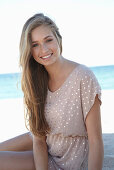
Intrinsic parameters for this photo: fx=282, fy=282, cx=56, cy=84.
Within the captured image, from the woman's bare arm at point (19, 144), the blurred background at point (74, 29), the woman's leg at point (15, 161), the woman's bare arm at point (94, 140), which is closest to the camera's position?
the woman's bare arm at point (94, 140)

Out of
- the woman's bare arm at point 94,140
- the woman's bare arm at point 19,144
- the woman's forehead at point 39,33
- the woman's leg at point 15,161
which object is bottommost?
the woman's bare arm at point 19,144

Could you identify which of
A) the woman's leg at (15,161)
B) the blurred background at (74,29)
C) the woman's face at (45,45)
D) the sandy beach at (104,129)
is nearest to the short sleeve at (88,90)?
the woman's face at (45,45)

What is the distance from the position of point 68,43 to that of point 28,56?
33318mm

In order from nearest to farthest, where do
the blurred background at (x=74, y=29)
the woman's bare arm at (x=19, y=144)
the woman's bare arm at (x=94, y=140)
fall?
1. the woman's bare arm at (x=94, y=140)
2. the woman's bare arm at (x=19, y=144)
3. the blurred background at (x=74, y=29)

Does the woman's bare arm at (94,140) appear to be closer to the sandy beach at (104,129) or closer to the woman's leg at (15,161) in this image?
the woman's leg at (15,161)

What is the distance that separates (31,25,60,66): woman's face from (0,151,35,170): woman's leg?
87 cm

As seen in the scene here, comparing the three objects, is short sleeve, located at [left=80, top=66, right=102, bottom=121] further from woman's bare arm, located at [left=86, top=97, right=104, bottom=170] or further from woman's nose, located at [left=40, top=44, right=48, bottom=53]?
woman's nose, located at [left=40, top=44, right=48, bottom=53]

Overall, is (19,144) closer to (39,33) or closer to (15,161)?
(15,161)

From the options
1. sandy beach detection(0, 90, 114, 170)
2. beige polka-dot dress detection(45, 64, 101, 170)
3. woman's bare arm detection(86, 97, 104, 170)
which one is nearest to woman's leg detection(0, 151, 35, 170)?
beige polka-dot dress detection(45, 64, 101, 170)

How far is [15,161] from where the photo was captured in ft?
8.15

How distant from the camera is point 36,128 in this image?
2.55 metres

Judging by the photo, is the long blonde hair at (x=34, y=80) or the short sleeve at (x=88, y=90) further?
the long blonde hair at (x=34, y=80)

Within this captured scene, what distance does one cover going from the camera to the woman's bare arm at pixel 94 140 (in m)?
2.20

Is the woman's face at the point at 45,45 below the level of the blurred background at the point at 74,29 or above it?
above
